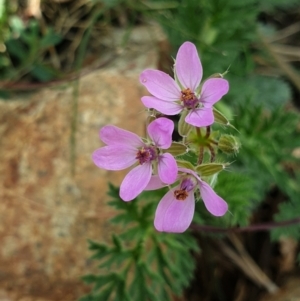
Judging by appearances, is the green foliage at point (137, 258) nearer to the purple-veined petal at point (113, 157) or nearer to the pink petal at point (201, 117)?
the purple-veined petal at point (113, 157)

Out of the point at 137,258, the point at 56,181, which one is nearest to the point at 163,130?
the point at 137,258

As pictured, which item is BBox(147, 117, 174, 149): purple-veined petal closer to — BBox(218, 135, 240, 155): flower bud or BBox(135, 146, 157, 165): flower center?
BBox(135, 146, 157, 165): flower center

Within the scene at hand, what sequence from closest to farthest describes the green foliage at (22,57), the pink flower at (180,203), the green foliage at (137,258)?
1. the pink flower at (180,203)
2. the green foliage at (137,258)
3. the green foliage at (22,57)

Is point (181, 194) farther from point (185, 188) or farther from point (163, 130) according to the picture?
point (163, 130)

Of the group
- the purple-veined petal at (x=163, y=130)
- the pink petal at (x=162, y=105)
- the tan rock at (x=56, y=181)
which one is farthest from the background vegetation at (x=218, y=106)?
the purple-veined petal at (x=163, y=130)

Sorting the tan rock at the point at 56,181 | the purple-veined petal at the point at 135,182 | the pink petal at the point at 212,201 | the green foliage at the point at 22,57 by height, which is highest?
the purple-veined petal at the point at 135,182

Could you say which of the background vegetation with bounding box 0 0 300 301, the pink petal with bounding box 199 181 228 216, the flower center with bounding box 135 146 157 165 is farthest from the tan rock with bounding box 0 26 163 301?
the pink petal with bounding box 199 181 228 216
